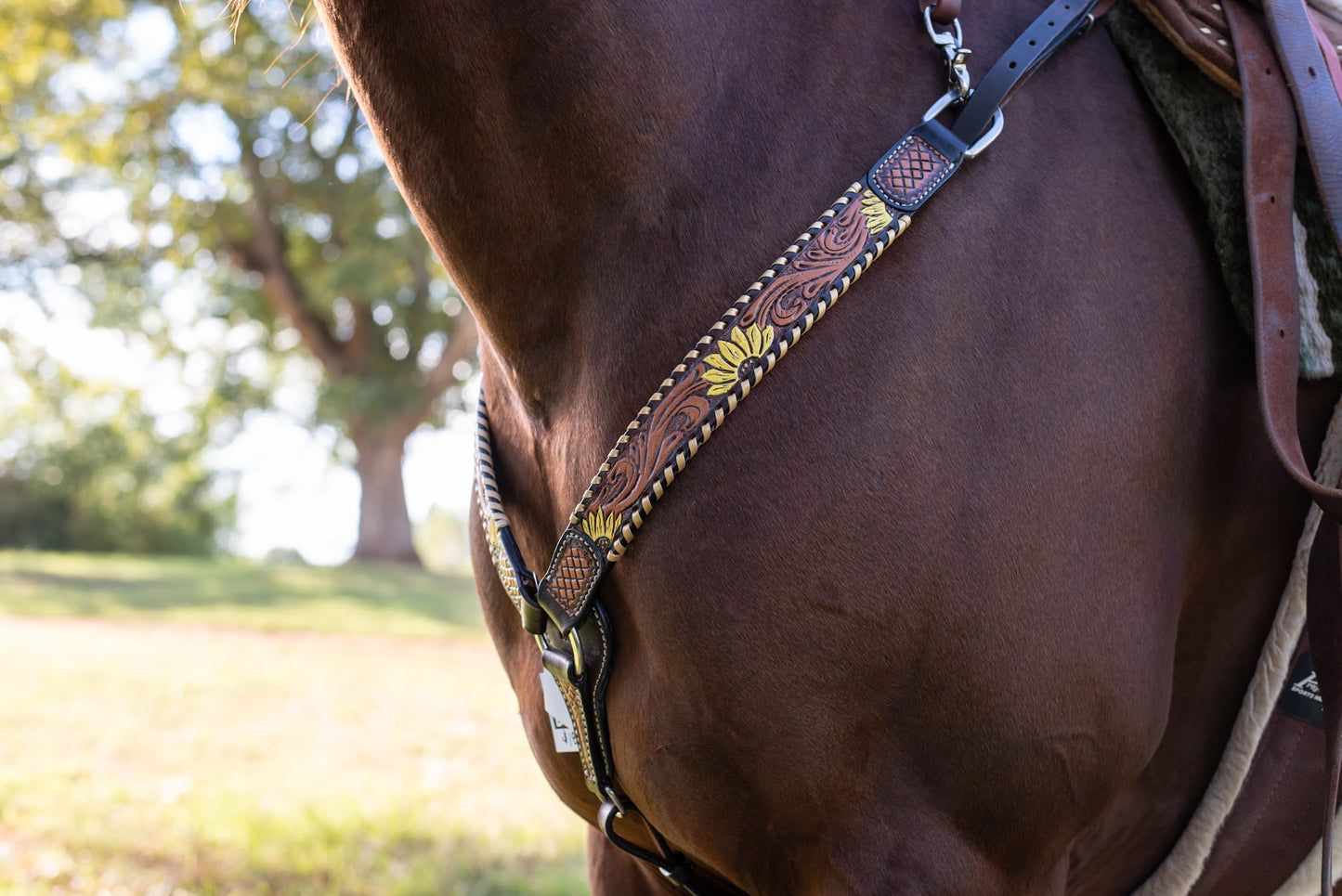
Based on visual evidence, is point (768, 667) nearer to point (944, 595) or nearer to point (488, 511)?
point (944, 595)

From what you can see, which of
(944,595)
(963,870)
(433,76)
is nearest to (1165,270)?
(944,595)

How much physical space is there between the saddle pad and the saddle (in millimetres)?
15

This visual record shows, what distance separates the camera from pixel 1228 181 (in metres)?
1.26

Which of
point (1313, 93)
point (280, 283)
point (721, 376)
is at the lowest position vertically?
point (280, 283)

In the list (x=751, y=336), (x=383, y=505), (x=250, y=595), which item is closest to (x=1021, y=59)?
(x=751, y=336)

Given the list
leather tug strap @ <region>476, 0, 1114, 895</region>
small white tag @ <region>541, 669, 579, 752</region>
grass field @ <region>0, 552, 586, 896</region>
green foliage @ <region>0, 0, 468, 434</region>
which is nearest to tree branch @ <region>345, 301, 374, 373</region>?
green foliage @ <region>0, 0, 468, 434</region>

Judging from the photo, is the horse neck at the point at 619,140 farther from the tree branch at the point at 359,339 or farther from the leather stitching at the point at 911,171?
the tree branch at the point at 359,339

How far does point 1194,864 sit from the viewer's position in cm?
136

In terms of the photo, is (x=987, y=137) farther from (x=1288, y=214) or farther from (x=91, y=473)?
(x=91, y=473)

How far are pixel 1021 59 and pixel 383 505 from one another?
68.9 ft

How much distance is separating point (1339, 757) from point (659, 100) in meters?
1.08

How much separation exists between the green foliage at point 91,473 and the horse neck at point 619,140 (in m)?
25.8

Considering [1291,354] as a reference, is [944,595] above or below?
below

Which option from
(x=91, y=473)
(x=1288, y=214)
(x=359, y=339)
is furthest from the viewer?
(x=91, y=473)
